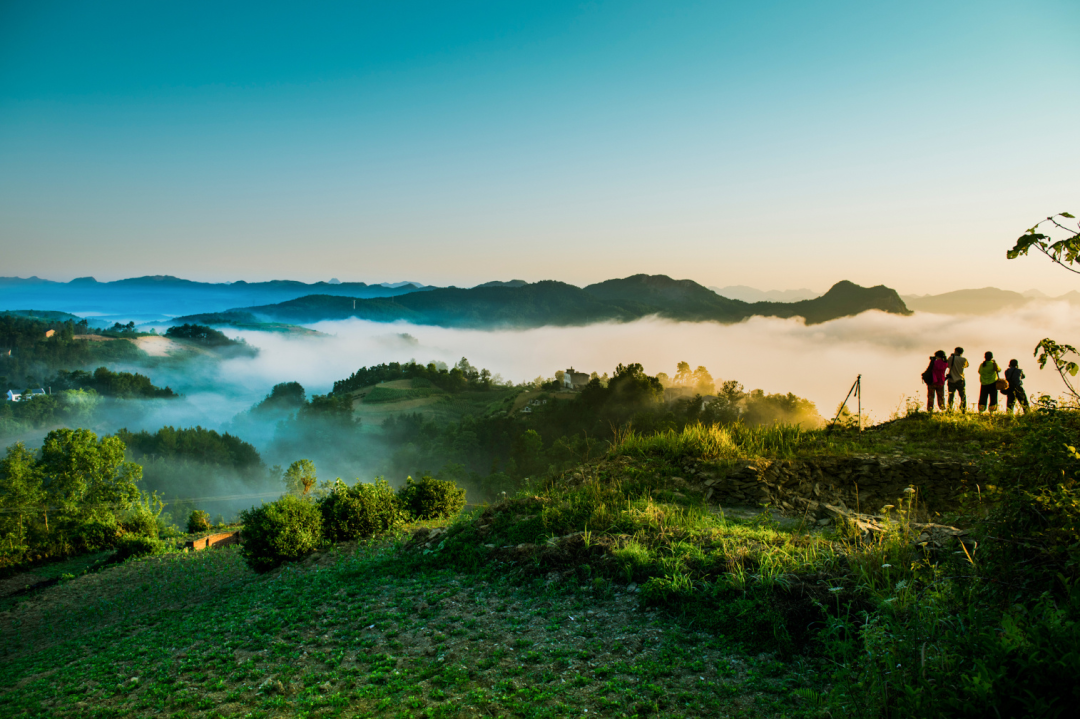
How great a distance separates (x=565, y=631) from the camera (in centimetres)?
561

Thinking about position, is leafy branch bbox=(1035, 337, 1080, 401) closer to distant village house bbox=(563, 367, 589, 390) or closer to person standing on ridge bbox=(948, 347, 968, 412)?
person standing on ridge bbox=(948, 347, 968, 412)

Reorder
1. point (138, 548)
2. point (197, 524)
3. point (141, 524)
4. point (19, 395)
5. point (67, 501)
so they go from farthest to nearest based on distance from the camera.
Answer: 1. point (19, 395)
2. point (197, 524)
3. point (67, 501)
4. point (141, 524)
5. point (138, 548)

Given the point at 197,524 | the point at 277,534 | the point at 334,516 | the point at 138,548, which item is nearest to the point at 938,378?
the point at 334,516

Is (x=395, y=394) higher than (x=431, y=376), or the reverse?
(x=431, y=376)

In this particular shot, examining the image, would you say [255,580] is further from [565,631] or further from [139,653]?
[565,631]

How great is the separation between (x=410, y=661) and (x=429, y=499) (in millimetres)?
10149

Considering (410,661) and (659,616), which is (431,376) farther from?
(659,616)

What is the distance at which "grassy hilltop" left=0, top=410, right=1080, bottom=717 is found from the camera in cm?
303

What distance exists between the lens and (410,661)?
17.5 feet

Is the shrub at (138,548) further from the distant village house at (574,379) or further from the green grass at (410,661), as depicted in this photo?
the distant village house at (574,379)

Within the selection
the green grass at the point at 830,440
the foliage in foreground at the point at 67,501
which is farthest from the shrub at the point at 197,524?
the green grass at the point at 830,440

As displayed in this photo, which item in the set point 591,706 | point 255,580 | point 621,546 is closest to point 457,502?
point 255,580

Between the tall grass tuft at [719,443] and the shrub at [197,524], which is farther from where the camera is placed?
the shrub at [197,524]

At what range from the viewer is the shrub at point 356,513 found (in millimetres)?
13258
